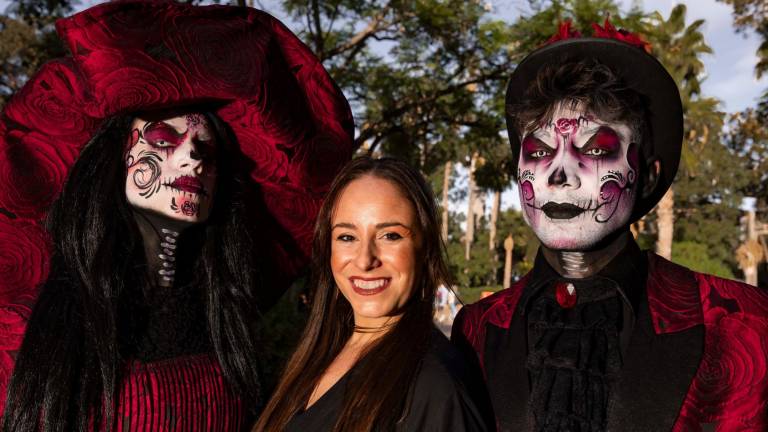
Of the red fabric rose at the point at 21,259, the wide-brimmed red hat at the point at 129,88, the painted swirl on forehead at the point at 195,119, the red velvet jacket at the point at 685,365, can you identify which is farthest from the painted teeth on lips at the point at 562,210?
the red fabric rose at the point at 21,259

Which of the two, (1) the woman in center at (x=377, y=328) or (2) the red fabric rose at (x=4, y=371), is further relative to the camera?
(2) the red fabric rose at (x=4, y=371)

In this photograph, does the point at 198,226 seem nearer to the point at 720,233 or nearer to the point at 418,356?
the point at 418,356

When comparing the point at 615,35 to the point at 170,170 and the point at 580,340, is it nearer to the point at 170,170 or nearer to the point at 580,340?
the point at 580,340

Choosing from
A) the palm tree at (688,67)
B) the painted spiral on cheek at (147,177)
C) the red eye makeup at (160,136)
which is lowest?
the painted spiral on cheek at (147,177)

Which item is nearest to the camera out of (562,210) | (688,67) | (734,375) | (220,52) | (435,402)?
(435,402)

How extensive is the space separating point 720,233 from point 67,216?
39.7m

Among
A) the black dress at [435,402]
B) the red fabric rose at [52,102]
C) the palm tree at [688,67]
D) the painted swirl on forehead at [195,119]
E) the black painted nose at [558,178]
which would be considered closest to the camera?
the black dress at [435,402]

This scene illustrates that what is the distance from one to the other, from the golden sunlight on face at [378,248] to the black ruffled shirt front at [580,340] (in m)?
0.50

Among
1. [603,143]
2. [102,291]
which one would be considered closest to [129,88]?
[102,291]

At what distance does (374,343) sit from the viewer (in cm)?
249

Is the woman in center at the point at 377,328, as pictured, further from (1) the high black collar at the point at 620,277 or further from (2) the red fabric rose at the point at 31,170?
(2) the red fabric rose at the point at 31,170

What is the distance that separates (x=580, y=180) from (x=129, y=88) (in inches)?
64.7

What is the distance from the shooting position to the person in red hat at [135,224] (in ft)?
8.13

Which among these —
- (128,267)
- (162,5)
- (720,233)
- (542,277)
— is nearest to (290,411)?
(128,267)
